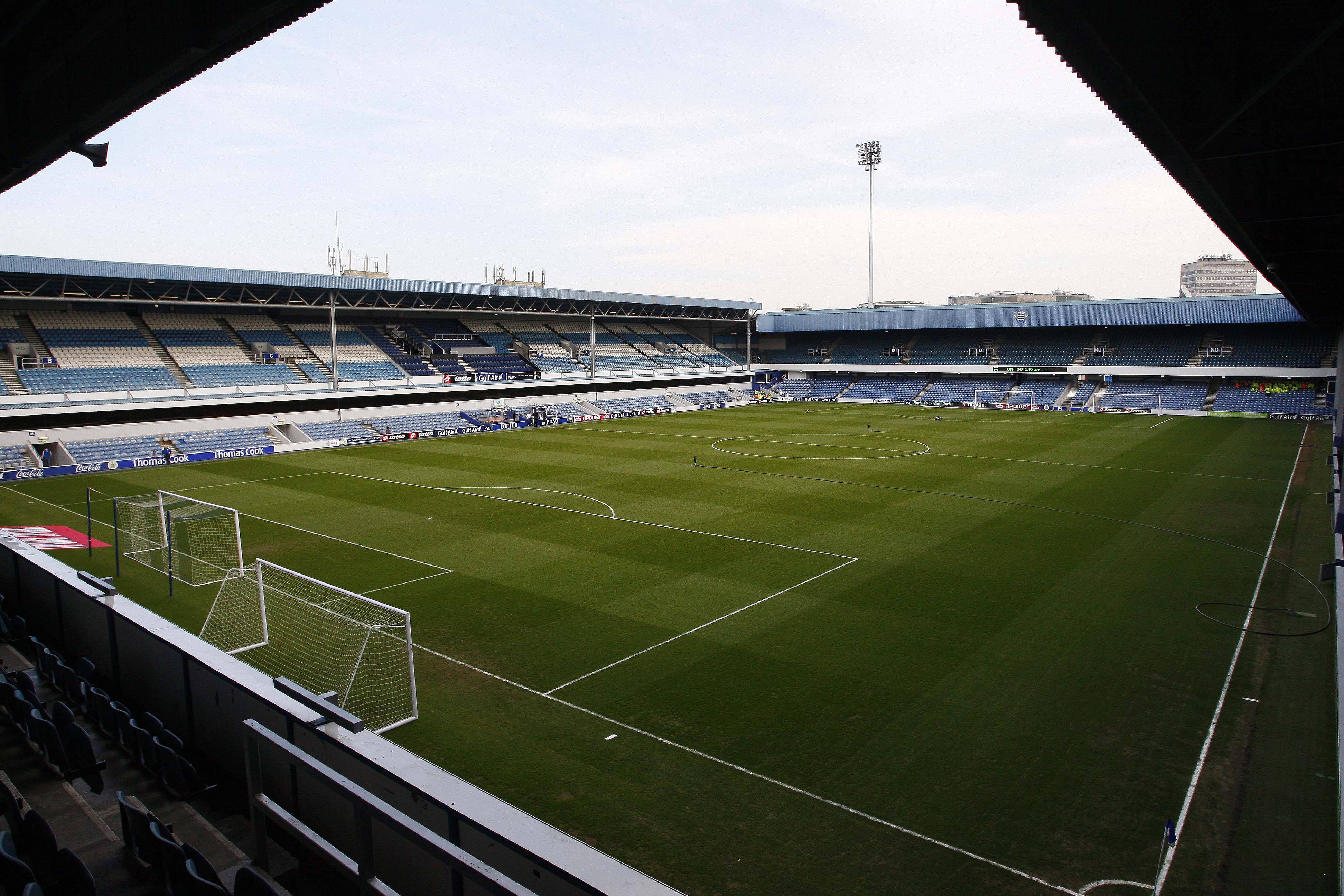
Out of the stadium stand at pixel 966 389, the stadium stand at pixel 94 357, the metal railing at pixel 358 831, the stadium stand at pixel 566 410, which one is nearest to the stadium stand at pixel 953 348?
the stadium stand at pixel 966 389

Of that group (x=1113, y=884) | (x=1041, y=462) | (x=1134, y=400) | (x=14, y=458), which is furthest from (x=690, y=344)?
(x=1113, y=884)

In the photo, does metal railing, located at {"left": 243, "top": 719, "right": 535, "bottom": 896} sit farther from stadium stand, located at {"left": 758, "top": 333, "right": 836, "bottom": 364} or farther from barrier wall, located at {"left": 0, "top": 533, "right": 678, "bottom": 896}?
stadium stand, located at {"left": 758, "top": 333, "right": 836, "bottom": 364}

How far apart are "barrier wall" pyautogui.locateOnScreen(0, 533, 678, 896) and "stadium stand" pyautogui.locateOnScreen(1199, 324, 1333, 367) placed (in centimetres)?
6466

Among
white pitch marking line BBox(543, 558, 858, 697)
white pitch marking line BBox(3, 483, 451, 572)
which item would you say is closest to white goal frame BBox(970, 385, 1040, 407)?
white pitch marking line BBox(543, 558, 858, 697)

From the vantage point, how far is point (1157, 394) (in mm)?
57094

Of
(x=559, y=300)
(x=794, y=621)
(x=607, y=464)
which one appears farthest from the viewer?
(x=559, y=300)

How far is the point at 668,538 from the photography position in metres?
19.8

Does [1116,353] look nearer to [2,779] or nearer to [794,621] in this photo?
[794,621]

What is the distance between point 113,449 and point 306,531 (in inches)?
835

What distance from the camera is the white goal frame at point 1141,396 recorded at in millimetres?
55000

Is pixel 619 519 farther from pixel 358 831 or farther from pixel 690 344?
pixel 690 344

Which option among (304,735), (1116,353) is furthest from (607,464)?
(1116,353)

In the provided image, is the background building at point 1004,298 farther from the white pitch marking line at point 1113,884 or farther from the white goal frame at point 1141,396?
the white pitch marking line at point 1113,884

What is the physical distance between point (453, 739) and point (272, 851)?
10.7ft
